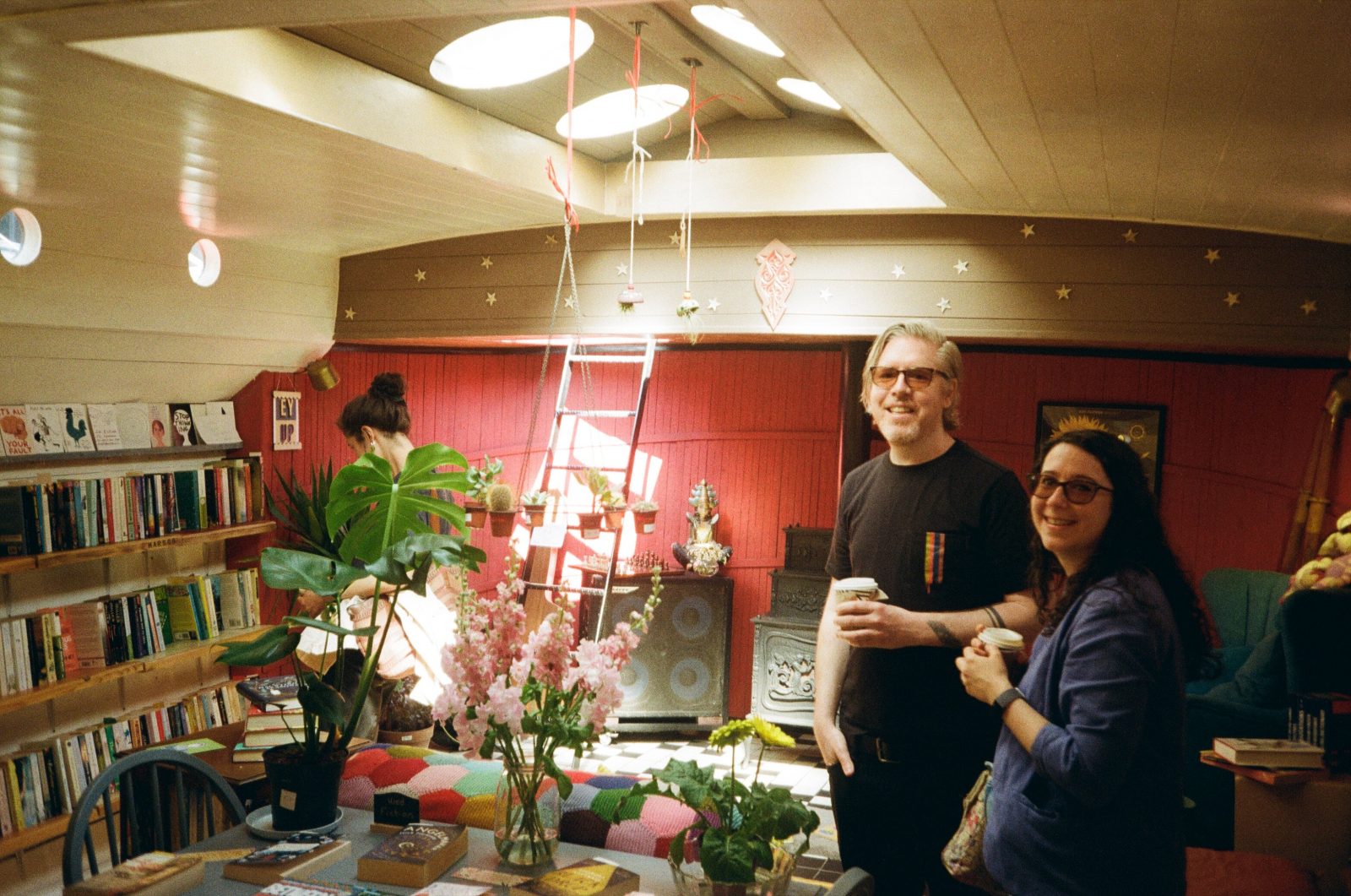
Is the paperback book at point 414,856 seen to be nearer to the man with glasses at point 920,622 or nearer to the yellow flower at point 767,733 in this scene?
the yellow flower at point 767,733

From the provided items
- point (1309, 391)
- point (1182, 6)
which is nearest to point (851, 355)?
point (1309, 391)

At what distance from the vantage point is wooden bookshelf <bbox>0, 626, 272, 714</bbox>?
388 cm

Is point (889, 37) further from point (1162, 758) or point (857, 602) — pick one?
point (1162, 758)

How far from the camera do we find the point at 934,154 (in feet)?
10.0

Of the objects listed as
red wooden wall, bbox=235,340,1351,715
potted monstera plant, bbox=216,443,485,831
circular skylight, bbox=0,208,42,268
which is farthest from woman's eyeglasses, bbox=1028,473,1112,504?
red wooden wall, bbox=235,340,1351,715

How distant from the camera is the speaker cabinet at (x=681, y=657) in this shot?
5.88 m

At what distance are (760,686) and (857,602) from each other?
11.7 feet

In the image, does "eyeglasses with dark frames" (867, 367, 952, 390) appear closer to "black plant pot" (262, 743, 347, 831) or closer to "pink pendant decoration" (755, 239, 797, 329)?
"black plant pot" (262, 743, 347, 831)

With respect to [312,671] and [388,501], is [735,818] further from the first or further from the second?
[388,501]

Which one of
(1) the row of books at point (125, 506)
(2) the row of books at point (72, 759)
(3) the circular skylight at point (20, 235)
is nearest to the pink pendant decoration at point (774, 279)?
(1) the row of books at point (125, 506)

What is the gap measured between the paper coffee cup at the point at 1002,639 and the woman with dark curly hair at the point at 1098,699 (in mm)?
25

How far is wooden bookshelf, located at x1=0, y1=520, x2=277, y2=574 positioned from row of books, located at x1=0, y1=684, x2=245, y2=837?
0.73 m

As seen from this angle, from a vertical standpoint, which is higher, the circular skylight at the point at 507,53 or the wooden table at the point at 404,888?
the circular skylight at the point at 507,53

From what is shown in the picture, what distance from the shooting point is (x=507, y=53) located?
133 inches
